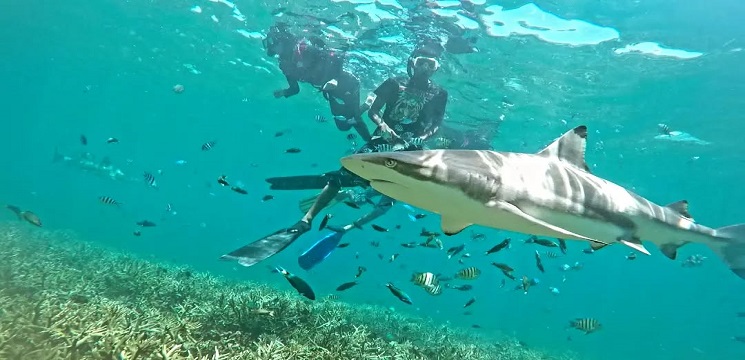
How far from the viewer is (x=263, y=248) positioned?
5074mm

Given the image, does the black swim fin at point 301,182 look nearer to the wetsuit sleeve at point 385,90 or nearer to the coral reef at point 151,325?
the coral reef at point 151,325

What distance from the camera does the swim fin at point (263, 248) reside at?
4.77 metres

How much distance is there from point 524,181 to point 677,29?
17.8 meters

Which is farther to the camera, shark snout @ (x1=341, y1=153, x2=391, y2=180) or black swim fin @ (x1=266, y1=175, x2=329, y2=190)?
black swim fin @ (x1=266, y1=175, x2=329, y2=190)

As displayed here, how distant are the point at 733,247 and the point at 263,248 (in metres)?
5.60

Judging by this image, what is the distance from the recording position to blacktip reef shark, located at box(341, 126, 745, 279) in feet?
8.54

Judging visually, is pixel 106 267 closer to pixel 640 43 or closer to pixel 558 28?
pixel 558 28

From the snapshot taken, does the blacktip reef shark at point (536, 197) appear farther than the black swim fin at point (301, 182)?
No

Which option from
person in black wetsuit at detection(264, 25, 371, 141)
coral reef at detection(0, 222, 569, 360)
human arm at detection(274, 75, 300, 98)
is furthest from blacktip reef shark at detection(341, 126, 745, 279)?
person in black wetsuit at detection(264, 25, 371, 141)

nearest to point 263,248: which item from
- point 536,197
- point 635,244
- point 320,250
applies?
point 320,250

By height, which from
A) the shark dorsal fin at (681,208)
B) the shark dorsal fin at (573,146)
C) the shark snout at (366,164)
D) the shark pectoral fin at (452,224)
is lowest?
the shark dorsal fin at (681,208)

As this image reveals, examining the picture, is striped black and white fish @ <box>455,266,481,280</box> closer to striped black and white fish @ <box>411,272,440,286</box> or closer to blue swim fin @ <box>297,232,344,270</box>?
striped black and white fish @ <box>411,272,440,286</box>

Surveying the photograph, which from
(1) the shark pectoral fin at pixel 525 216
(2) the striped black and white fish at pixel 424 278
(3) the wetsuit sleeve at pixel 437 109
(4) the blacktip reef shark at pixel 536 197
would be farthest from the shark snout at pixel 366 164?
(3) the wetsuit sleeve at pixel 437 109

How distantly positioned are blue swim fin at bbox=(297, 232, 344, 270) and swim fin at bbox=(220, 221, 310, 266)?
32 cm
